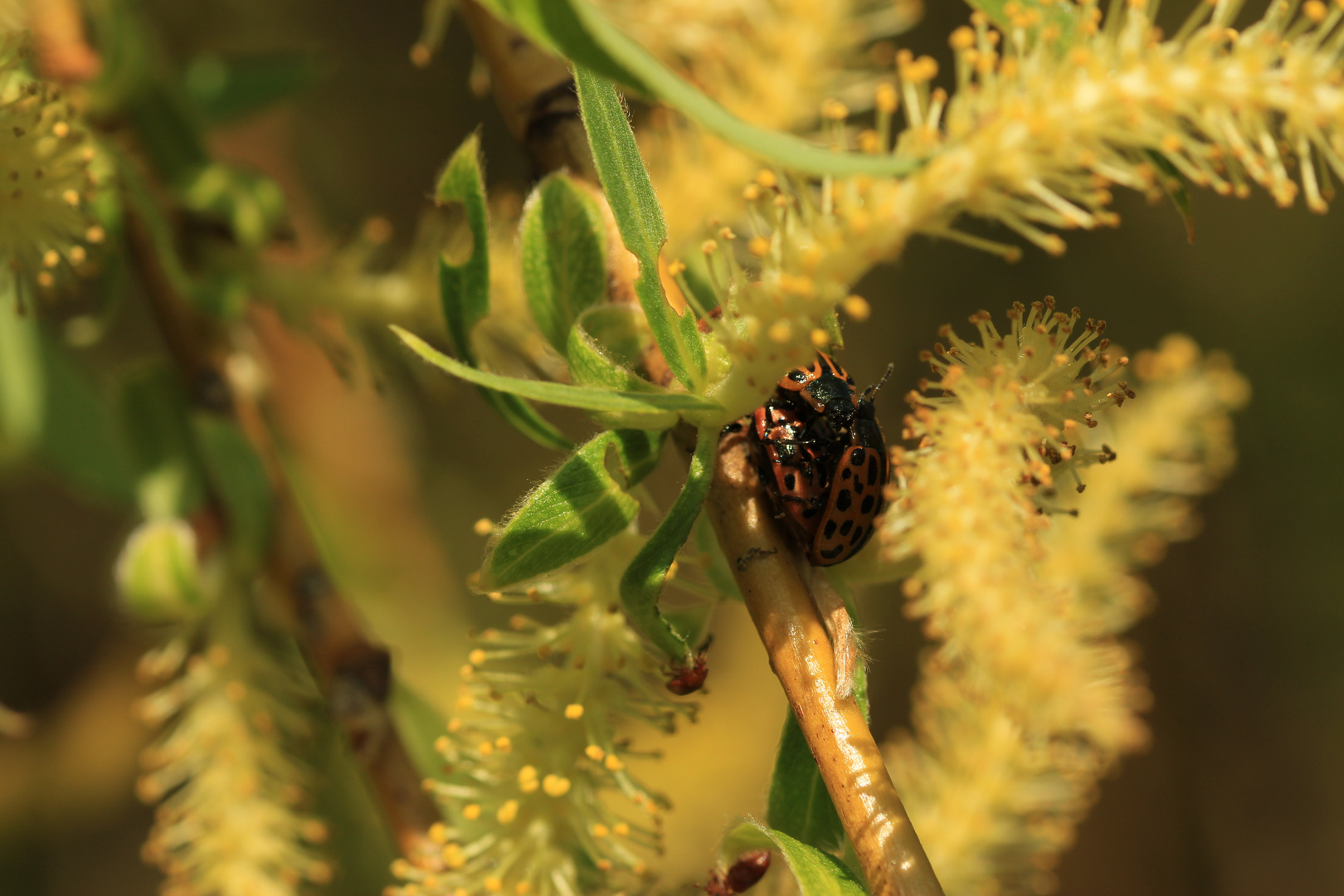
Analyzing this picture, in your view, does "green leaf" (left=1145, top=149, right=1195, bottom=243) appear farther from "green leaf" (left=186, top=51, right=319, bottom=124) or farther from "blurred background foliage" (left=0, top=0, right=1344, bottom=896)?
"blurred background foliage" (left=0, top=0, right=1344, bottom=896)

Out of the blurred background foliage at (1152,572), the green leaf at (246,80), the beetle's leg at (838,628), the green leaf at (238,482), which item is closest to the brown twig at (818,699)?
the beetle's leg at (838,628)

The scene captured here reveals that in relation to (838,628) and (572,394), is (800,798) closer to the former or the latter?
(838,628)

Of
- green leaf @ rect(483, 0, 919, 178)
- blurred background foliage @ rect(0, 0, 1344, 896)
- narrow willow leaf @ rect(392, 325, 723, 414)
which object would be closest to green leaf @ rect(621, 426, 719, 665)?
narrow willow leaf @ rect(392, 325, 723, 414)

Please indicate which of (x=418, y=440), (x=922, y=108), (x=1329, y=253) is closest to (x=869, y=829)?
(x=922, y=108)

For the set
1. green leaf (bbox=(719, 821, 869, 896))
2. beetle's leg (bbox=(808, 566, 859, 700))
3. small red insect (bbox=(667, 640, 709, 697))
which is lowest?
green leaf (bbox=(719, 821, 869, 896))

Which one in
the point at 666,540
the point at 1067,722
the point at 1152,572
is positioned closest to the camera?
the point at 666,540

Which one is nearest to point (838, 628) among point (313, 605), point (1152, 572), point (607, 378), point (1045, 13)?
point (607, 378)
